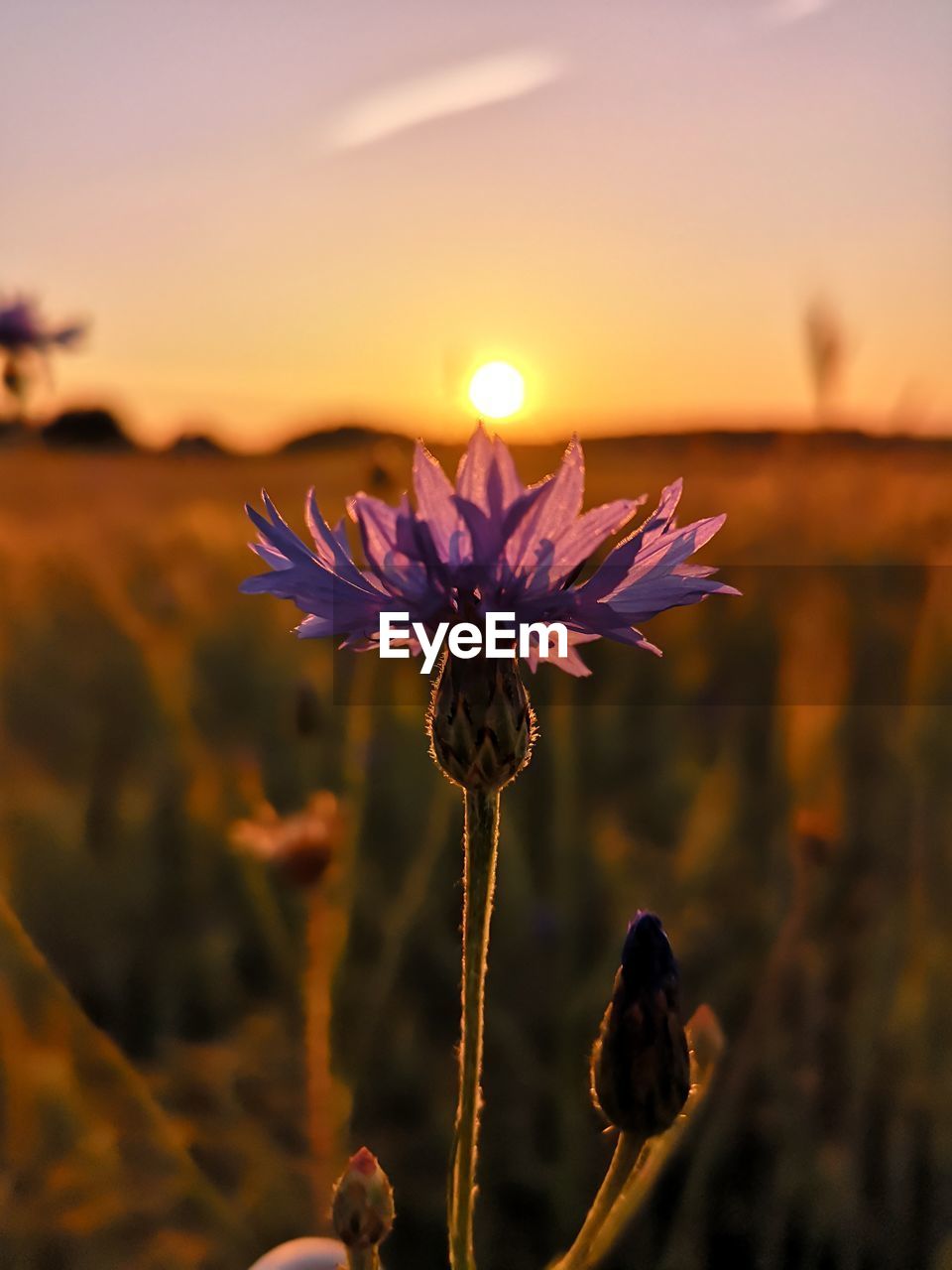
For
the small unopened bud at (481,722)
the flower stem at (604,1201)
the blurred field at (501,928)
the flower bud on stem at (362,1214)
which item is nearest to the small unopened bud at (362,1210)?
the flower bud on stem at (362,1214)

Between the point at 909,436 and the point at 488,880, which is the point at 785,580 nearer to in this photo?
the point at 909,436

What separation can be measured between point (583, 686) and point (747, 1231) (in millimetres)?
1557

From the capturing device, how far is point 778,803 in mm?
2131

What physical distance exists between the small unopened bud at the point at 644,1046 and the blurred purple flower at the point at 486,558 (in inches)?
7.3

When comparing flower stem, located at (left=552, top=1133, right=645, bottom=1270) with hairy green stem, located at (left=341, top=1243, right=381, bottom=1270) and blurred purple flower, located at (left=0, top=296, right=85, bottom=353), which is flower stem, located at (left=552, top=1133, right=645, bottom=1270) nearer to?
hairy green stem, located at (left=341, top=1243, right=381, bottom=1270)

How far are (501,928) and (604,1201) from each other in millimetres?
1228

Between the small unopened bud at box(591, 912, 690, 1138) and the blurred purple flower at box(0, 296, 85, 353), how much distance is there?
5.32 feet

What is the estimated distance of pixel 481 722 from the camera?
69 cm

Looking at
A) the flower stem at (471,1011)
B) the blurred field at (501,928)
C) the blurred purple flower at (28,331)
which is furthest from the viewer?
the blurred purple flower at (28,331)

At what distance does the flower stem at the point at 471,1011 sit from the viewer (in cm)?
61

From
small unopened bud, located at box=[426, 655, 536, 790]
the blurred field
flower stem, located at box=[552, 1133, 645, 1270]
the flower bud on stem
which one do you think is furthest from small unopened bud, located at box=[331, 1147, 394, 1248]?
the blurred field

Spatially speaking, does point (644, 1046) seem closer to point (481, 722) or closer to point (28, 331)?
point (481, 722)

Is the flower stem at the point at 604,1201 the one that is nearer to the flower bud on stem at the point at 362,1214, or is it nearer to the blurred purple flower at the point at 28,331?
the flower bud on stem at the point at 362,1214

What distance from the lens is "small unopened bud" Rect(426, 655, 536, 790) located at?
0.68 metres
